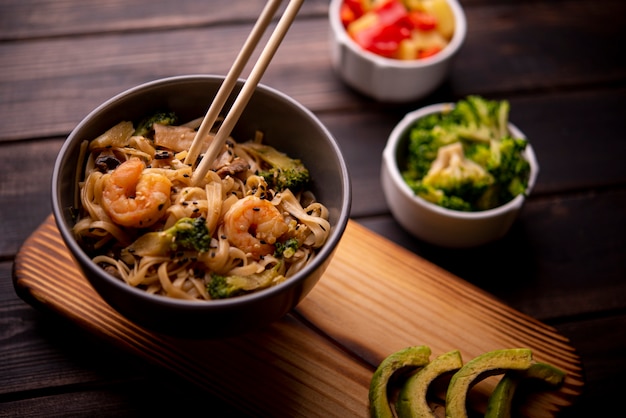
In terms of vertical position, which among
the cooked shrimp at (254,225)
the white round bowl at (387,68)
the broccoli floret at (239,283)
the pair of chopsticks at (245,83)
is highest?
the pair of chopsticks at (245,83)

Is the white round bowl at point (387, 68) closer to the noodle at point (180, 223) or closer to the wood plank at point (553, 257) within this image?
the wood plank at point (553, 257)

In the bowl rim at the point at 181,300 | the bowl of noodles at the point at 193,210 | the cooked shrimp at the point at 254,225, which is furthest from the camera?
the cooked shrimp at the point at 254,225

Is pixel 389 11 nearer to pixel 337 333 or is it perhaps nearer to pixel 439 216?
pixel 439 216

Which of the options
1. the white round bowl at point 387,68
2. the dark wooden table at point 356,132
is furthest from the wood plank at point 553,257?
the white round bowl at point 387,68

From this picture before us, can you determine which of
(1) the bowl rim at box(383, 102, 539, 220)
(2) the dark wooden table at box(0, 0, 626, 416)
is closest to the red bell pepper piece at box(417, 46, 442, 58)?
(2) the dark wooden table at box(0, 0, 626, 416)

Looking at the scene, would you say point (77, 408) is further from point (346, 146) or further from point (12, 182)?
point (346, 146)

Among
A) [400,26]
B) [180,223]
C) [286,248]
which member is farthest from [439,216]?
[180,223]

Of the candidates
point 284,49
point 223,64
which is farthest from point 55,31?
point 284,49
